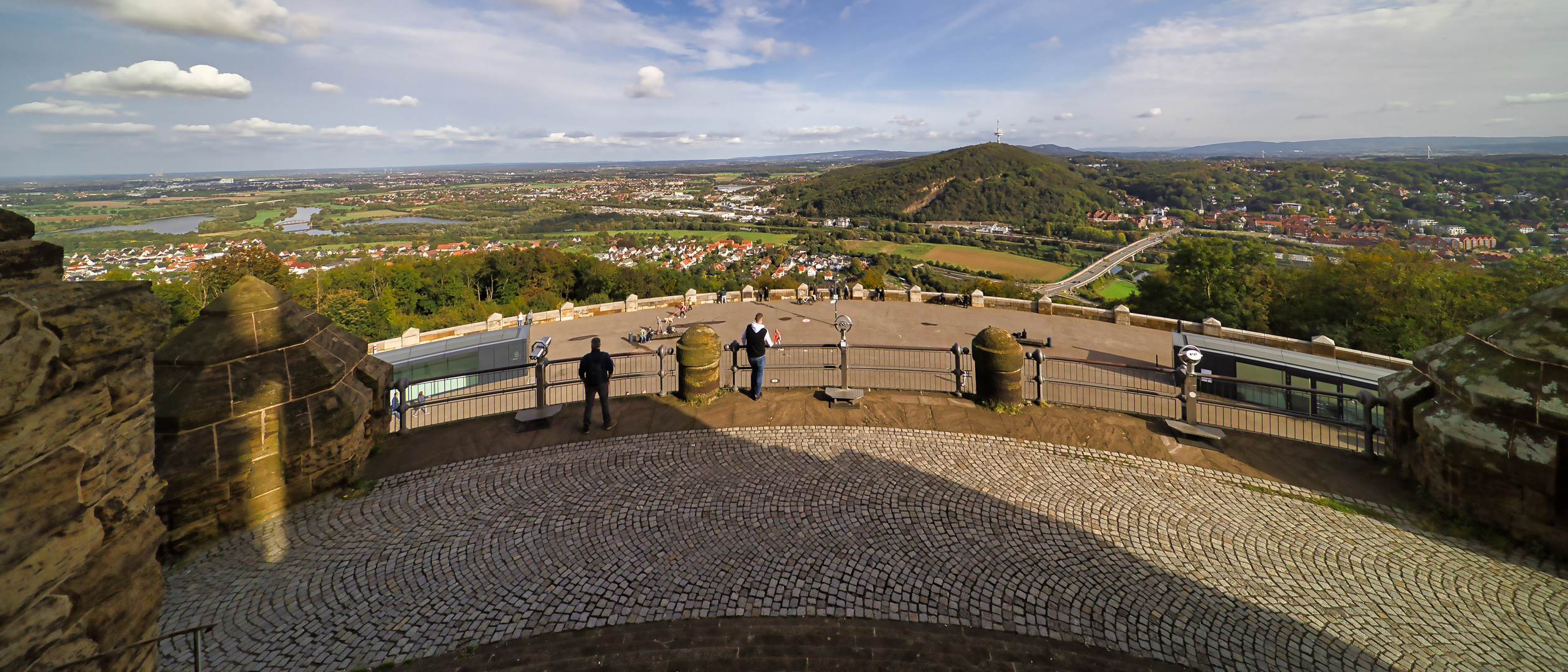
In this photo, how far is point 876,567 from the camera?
4723 mm

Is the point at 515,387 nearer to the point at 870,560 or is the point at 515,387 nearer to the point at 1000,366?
the point at 870,560

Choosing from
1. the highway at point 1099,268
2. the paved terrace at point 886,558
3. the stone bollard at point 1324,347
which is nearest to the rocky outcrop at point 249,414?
the paved terrace at point 886,558

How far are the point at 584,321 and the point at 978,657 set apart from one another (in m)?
23.3

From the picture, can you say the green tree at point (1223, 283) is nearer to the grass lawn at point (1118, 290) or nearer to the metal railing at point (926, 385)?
the grass lawn at point (1118, 290)

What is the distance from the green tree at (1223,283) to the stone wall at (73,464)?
3924 cm

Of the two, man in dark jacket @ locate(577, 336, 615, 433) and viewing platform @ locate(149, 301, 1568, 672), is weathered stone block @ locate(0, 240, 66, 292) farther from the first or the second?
man in dark jacket @ locate(577, 336, 615, 433)

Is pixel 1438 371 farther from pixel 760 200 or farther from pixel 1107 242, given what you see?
pixel 760 200

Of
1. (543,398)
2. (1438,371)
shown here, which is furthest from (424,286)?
(1438,371)

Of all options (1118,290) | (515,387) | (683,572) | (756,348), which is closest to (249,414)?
(683,572)

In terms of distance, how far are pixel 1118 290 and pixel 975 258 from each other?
2693 centimetres

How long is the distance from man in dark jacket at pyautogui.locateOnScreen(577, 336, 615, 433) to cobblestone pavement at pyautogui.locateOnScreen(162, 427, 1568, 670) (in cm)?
120

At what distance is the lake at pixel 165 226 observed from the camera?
2452 inches

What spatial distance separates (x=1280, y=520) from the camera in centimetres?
556

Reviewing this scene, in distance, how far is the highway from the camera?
61.8 meters
